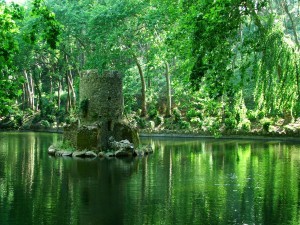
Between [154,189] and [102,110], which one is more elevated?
[102,110]

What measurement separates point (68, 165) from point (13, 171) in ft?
8.95

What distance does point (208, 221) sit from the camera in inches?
413

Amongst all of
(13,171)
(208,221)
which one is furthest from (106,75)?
(208,221)

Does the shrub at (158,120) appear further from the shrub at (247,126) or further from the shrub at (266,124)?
the shrub at (266,124)

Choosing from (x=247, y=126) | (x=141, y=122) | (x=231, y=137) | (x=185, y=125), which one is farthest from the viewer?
(x=141, y=122)

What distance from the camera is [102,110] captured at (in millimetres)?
25000

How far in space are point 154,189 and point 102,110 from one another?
1106 cm

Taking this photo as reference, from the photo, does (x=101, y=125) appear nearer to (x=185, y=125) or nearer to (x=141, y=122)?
(x=185, y=125)

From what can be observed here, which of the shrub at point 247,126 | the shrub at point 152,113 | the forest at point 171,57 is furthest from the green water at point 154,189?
the shrub at point 152,113

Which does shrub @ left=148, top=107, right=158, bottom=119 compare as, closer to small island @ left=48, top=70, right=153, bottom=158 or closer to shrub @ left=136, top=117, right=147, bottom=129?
shrub @ left=136, top=117, right=147, bottom=129

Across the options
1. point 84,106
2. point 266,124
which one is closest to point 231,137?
point 266,124

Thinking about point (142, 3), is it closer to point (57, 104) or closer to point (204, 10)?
point (57, 104)

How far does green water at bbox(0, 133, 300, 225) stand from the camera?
11008 millimetres

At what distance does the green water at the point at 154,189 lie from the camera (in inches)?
433
